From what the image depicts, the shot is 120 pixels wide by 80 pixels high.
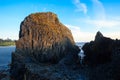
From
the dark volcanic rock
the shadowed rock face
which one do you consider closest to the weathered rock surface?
the dark volcanic rock

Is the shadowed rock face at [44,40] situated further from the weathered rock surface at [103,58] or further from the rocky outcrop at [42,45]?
the weathered rock surface at [103,58]

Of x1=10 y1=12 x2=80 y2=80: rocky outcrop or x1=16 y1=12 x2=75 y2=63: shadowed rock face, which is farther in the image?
x1=16 y1=12 x2=75 y2=63: shadowed rock face

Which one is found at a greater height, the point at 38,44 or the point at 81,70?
the point at 38,44

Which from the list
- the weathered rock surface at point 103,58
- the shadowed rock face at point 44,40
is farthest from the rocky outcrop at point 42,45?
the weathered rock surface at point 103,58

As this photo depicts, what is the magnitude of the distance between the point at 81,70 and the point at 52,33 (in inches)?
514

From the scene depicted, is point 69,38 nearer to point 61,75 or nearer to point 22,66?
point 22,66

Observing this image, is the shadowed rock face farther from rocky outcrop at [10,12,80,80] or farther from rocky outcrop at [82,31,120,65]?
rocky outcrop at [82,31,120,65]

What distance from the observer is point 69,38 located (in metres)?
56.8

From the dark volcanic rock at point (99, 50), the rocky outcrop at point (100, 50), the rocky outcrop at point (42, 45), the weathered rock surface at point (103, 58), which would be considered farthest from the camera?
the rocky outcrop at point (42, 45)

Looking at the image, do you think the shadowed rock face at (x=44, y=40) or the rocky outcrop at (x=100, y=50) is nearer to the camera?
the rocky outcrop at (x=100, y=50)

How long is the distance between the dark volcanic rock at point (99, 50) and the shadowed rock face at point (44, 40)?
5599mm

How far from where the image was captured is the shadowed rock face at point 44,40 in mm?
54438

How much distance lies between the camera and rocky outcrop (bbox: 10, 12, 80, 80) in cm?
5022

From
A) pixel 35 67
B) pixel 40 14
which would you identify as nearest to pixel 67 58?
pixel 35 67
